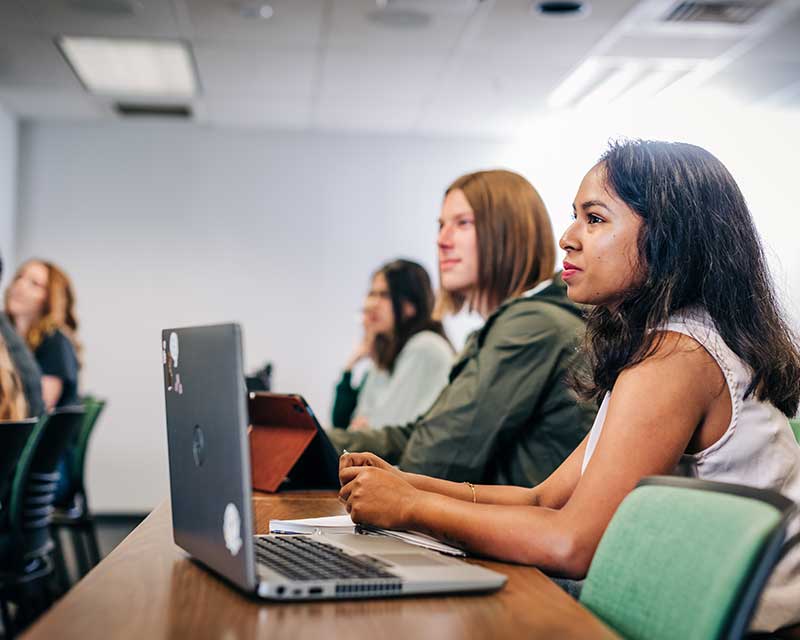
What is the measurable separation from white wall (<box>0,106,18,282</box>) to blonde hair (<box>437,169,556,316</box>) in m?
4.66

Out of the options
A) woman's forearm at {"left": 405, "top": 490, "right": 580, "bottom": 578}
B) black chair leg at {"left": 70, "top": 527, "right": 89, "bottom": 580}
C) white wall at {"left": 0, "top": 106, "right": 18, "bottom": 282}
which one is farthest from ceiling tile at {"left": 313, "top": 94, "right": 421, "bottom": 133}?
woman's forearm at {"left": 405, "top": 490, "right": 580, "bottom": 578}

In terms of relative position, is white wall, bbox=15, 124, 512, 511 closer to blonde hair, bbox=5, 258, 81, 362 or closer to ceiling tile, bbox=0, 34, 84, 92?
ceiling tile, bbox=0, 34, 84, 92

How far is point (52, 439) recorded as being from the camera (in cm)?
311

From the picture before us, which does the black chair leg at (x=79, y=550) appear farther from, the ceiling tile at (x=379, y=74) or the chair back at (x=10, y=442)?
the ceiling tile at (x=379, y=74)

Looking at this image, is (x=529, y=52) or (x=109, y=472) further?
(x=109, y=472)

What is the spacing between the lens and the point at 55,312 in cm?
467

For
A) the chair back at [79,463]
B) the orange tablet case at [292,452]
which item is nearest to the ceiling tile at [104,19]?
the chair back at [79,463]

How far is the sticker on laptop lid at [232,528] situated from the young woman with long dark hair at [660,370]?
1.08 ft

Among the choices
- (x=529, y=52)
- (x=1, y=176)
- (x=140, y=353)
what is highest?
(x=529, y=52)

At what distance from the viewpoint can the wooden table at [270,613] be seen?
845 millimetres

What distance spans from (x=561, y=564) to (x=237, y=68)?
442 cm

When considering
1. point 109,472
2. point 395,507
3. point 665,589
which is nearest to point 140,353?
point 109,472

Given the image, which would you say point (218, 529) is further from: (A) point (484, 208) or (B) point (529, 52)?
(B) point (529, 52)

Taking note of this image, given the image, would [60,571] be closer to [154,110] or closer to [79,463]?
[79,463]
